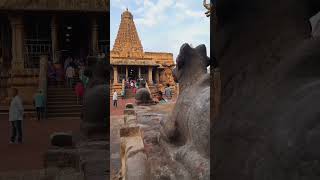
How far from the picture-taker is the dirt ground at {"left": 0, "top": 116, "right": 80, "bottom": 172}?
13.0 feet

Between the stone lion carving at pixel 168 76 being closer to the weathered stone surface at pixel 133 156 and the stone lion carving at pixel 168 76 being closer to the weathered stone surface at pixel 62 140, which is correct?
the weathered stone surface at pixel 62 140

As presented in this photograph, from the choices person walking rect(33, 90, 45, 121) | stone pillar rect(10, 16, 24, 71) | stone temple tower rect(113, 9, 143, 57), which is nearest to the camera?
stone temple tower rect(113, 9, 143, 57)

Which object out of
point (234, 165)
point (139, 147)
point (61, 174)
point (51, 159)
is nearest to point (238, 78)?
point (234, 165)

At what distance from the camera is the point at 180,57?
2521mm

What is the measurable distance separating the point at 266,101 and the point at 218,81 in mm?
197

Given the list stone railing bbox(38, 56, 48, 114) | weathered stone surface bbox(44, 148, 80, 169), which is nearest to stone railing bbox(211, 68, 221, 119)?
weathered stone surface bbox(44, 148, 80, 169)

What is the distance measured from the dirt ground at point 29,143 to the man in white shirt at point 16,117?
0.08 metres

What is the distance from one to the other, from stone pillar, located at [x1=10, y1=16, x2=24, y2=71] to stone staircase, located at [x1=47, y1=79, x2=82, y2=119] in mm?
1329

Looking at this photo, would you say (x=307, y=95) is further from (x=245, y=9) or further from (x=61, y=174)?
(x=61, y=174)

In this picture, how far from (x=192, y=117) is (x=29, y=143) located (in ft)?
11.1

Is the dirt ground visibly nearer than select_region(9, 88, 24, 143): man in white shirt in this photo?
Yes

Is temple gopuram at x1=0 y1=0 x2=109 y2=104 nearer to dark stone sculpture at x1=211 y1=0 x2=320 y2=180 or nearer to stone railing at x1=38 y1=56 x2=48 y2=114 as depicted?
stone railing at x1=38 y1=56 x2=48 y2=114

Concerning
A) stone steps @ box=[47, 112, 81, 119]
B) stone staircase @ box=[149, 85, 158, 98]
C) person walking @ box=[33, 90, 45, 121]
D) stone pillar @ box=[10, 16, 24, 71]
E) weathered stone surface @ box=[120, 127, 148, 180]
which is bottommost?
weathered stone surface @ box=[120, 127, 148, 180]

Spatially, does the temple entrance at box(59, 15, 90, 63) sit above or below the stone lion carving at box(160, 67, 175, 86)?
above
